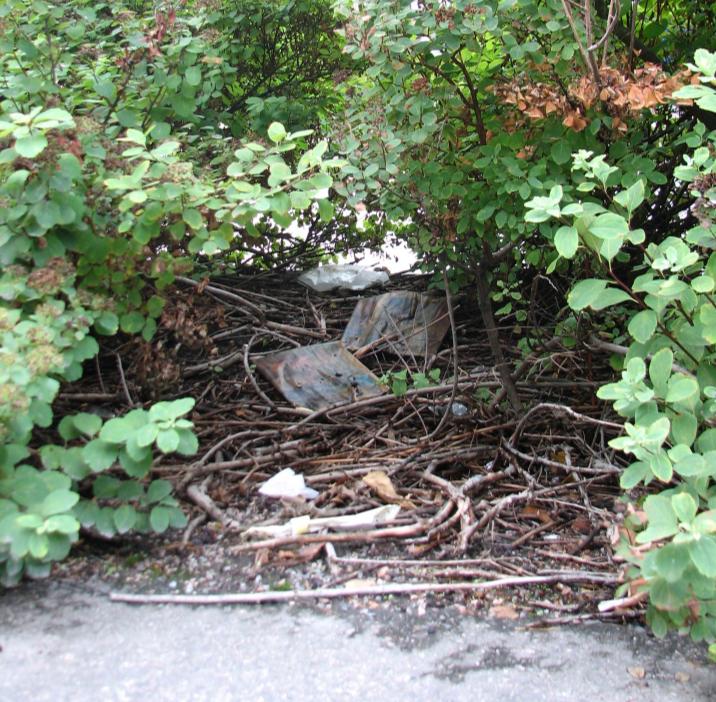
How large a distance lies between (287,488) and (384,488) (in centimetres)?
38

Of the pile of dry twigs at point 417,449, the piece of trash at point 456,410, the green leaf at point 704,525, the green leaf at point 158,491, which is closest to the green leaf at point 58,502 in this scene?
the green leaf at point 158,491

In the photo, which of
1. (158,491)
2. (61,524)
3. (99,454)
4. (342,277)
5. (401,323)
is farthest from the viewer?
(342,277)

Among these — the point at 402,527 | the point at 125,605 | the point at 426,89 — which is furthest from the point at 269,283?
the point at 125,605

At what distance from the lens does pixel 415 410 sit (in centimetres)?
390

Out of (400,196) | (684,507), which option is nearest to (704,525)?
(684,507)

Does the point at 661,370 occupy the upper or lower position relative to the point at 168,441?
upper

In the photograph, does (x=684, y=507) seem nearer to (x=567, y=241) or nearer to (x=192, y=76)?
(x=567, y=241)

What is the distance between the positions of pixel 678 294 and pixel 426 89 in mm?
1634

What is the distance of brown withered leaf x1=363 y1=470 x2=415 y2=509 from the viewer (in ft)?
10.2

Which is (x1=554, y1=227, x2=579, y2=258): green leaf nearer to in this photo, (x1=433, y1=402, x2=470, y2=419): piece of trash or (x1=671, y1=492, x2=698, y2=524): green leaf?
(x1=671, y1=492, x2=698, y2=524): green leaf

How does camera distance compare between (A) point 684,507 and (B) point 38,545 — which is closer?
(A) point 684,507

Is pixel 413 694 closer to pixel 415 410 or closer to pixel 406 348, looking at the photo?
pixel 415 410

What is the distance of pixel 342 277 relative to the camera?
5801 millimetres

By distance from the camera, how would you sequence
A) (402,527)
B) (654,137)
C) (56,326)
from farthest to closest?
(654,137) < (402,527) < (56,326)
